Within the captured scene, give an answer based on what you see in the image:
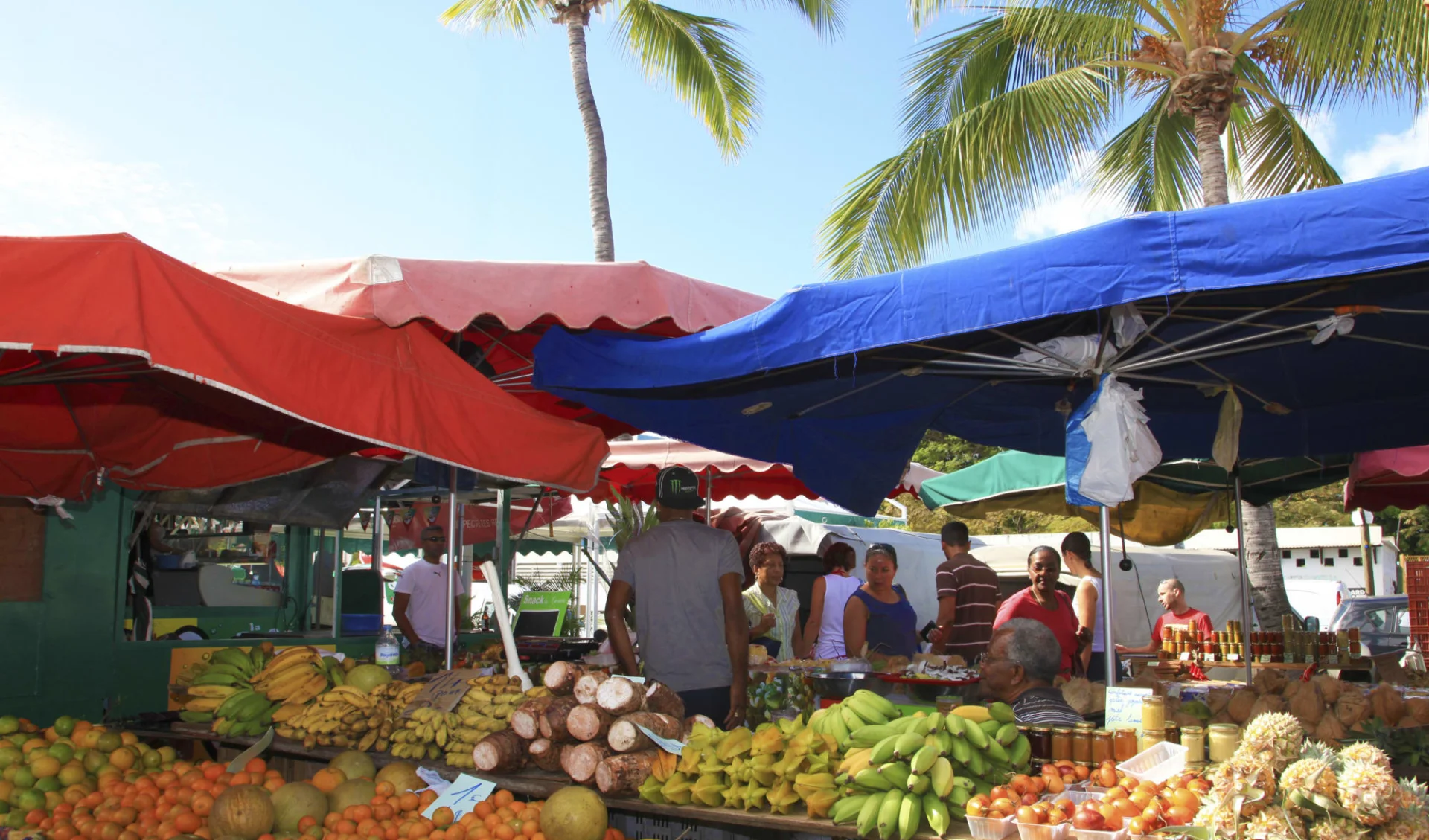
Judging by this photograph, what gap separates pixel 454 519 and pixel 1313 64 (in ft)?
29.6

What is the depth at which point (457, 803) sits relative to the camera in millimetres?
3775

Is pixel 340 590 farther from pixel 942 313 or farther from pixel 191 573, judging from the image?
pixel 942 313

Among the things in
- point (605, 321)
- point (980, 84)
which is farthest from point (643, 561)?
point (980, 84)

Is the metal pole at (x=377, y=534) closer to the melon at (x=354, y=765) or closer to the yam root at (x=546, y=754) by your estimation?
the melon at (x=354, y=765)

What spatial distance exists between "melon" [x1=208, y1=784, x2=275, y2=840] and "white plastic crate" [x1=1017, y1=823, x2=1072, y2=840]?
8.95 feet

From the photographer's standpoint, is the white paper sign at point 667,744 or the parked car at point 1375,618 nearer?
the white paper sign at point 667,744

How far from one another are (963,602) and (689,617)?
3.16 m

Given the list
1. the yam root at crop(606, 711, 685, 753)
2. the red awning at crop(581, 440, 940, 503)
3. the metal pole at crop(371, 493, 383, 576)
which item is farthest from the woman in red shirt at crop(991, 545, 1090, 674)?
the metal pole at crop(371, 493, 383, 576)

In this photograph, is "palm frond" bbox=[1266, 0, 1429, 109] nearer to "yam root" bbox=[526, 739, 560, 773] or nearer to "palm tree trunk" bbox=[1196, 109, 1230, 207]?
"palm tree trunk" bbox=[1196, 109, 1230, 207]

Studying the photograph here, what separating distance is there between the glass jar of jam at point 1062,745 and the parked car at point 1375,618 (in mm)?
12192

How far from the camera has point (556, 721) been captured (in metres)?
3.87

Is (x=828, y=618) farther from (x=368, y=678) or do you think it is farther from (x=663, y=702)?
(x=663, y=702)

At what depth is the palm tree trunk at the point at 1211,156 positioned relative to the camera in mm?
10070

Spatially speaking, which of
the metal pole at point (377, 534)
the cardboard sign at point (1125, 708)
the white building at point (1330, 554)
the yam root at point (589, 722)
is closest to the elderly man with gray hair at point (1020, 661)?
the cardboard sign at point (1125, 708)
